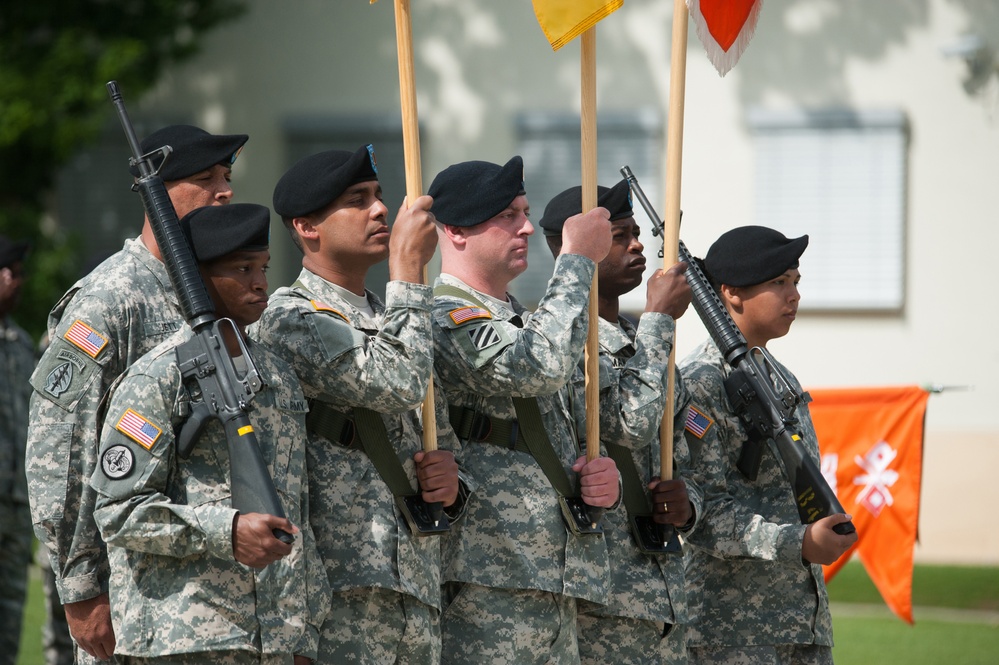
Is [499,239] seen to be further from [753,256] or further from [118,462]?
[118,462]

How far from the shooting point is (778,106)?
11.5m

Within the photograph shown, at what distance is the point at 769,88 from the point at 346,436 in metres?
8.65

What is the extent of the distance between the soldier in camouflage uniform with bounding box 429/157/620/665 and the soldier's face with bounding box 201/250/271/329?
25.6 inches

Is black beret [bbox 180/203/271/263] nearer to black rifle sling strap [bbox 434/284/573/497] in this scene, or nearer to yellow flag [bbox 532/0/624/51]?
black rifle sling strap [bbox 434/284/573/497]

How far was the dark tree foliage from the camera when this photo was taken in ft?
36.2

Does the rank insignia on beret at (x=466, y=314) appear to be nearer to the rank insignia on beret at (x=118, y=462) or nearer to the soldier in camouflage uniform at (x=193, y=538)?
the soldier in camouflage uniform at (x=193, y=538)

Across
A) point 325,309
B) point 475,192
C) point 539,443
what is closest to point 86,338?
point 325,309

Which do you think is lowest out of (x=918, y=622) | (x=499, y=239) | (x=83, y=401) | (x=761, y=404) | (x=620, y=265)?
(x=918, y=622)

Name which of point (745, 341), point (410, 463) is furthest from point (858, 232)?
point (410, 463)

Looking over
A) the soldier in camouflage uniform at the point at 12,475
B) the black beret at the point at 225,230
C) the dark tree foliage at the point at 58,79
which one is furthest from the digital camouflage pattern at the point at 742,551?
the dark tree foliage at the point at 58,79

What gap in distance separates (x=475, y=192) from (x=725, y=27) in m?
1.26

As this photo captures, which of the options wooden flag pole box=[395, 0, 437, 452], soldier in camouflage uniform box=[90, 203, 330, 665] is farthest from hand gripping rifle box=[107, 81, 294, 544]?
wooden flag pole box=[395, 0, 437, 452]

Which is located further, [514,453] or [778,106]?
[778,106]

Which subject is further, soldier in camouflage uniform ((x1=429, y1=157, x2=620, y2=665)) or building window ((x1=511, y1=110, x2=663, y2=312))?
building window ((x1=511, y1=110, x2=663, y2=312))
